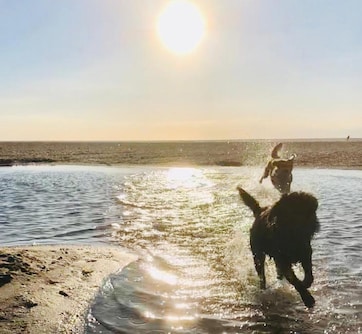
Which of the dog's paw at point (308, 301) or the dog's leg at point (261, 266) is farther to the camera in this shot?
the dog's leg at point (261, 266)

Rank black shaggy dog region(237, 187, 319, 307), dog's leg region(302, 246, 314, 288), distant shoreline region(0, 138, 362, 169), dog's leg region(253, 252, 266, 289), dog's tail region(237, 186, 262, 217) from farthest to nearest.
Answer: distant shoreline region(0, 138, 362, 169) → dog's tail region(237, 186, 262, 217) → dog's leg region(253, 252, 266, 289) → dog's leg region(302, 246, 314, 288) → black shaggy dog region(237, 187, 319, 307)

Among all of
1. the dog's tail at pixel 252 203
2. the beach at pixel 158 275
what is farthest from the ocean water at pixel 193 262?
the dog's tail at pixel 252 203

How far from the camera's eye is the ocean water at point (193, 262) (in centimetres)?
609

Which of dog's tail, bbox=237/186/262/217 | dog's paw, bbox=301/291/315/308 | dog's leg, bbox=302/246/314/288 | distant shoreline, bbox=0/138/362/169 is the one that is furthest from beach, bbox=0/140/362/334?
distant shoreline, bbox=0/138/362/169

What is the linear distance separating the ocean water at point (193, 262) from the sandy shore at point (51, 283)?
27cm

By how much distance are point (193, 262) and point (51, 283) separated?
282cm

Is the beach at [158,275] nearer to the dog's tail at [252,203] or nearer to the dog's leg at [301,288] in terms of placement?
the dog's leg at [301,288]

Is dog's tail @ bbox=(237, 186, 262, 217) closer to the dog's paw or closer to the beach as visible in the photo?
the beach

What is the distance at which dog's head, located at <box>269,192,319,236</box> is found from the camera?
19.9 ft

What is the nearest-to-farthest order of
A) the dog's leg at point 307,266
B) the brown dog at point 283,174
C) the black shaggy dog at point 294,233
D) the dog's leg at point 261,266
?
the black shaggy dog at point 294,233, the dog's leg at point 307,266, the dog's leg at point 261,266, the brown dog at point 283,174

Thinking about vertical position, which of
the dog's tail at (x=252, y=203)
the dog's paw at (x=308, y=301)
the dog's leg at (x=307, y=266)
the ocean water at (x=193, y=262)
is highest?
the dog's tail at (x=252, y=203)

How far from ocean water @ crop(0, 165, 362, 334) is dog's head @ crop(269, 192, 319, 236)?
1.20 metres

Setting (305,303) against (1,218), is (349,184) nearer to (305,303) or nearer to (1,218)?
(1,218)

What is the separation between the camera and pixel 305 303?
6238 mm
